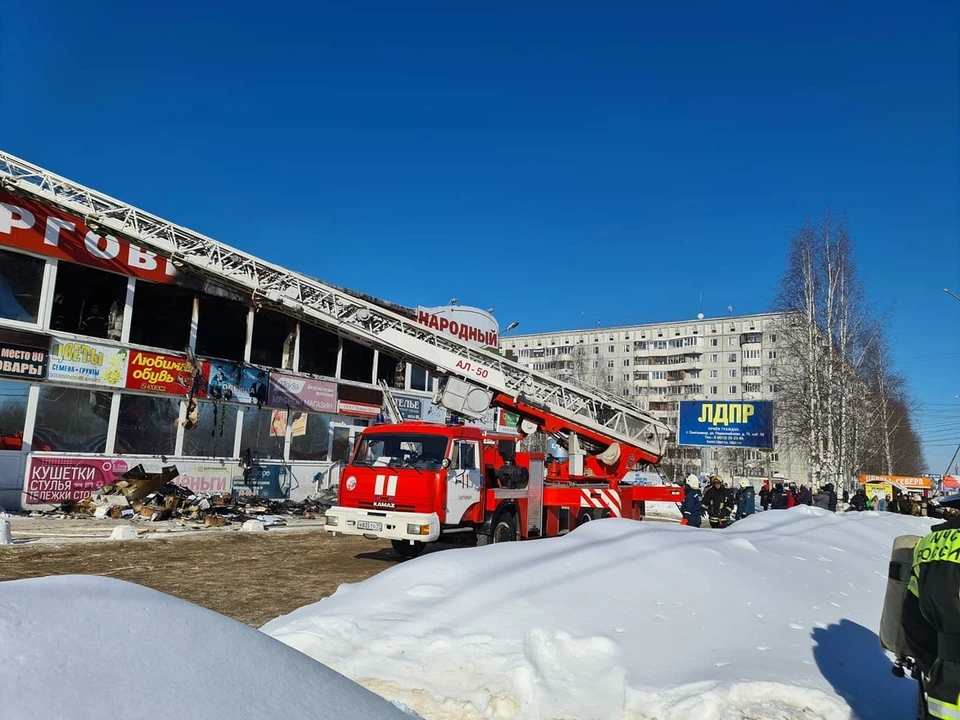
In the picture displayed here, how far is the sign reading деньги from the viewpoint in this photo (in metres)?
30.4

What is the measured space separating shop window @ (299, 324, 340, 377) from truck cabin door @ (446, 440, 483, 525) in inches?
517

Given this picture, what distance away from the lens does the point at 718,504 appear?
14.7m

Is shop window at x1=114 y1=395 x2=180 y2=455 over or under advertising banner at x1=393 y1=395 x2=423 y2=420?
under

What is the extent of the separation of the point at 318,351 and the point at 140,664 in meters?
22.3

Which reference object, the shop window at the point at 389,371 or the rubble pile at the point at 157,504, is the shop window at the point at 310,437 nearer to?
the shop window at the point at 389,371

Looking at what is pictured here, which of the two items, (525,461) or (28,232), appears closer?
(525,461)

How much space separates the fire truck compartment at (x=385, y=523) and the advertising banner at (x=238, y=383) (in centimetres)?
1055

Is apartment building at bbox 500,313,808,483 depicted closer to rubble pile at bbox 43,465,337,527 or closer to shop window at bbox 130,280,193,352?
shop window at bbox 130,280,193,352

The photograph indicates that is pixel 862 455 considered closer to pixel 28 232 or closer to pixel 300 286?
pixel 300 286

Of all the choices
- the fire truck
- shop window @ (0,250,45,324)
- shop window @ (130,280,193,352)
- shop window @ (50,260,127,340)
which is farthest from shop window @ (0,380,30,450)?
the fire truck

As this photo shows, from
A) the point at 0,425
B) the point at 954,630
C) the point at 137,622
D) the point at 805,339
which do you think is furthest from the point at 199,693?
the point at 805,339

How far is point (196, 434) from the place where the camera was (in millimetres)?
19875

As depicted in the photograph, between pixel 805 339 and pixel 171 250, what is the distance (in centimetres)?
2730

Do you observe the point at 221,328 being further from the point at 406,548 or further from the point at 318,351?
the point at 406,548
